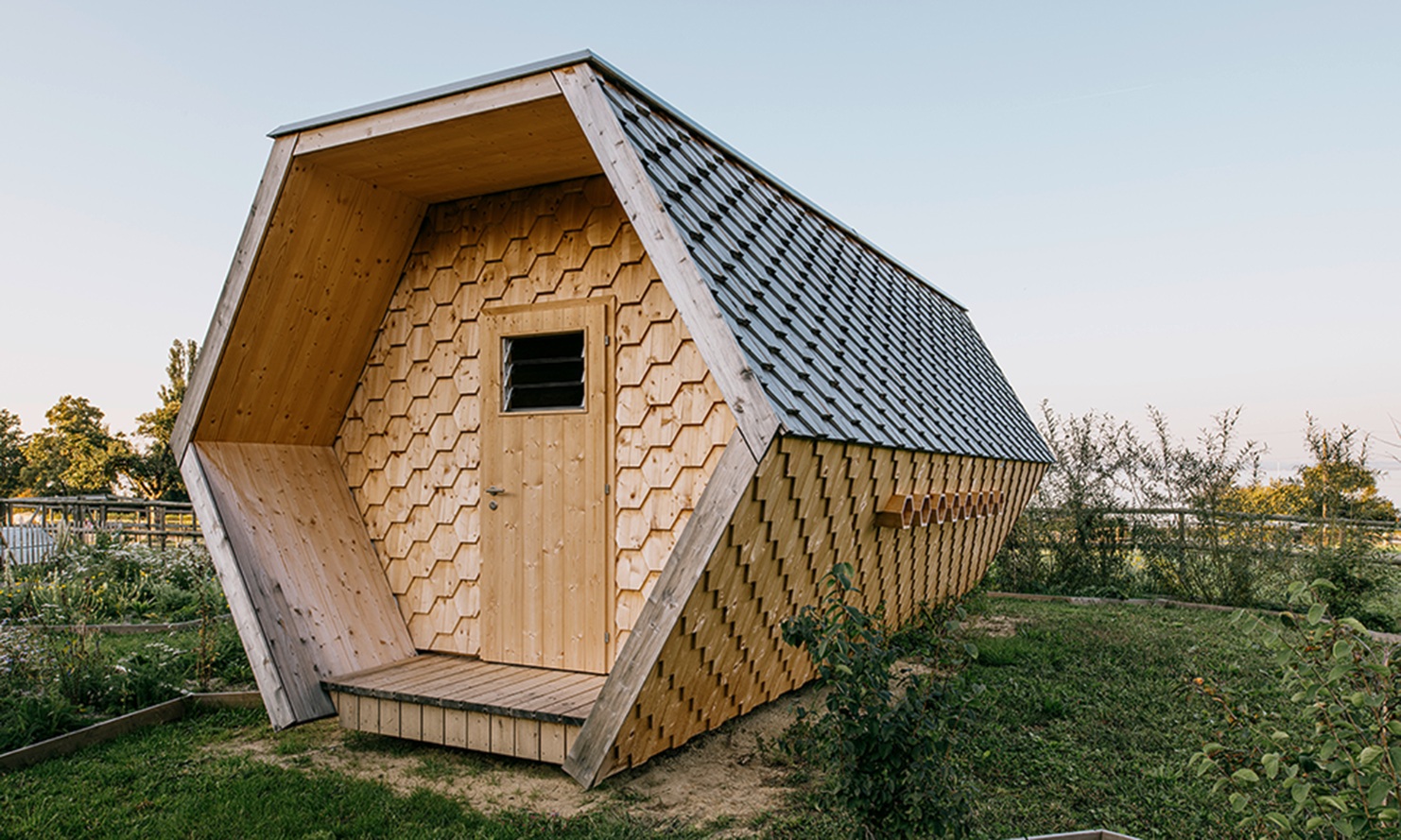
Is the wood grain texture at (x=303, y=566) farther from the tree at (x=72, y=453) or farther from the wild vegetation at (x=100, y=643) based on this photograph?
the tree at (x=72, y=453)

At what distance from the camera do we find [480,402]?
218 inches

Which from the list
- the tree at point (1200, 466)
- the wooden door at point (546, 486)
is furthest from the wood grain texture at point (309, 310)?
the tree at point (1200, 466)

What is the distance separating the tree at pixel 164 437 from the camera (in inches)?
1121

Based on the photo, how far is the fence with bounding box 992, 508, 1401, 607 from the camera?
9.36 meters

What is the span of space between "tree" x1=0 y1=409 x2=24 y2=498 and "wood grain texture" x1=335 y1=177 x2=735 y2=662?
1443 inches

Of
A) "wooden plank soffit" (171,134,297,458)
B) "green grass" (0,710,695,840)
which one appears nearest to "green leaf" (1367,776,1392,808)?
"green grass" (0,710,695,840)

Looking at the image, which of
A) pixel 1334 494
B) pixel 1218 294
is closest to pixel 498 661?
pixel 1334 494

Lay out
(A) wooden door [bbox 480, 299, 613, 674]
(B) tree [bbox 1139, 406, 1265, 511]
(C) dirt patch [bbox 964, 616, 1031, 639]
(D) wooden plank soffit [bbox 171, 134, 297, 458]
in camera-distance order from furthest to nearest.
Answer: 1. (B) tree [bbox 1139, 406, 1265, 511]
2. (C) dirt patch [bbox 964, 616, 1031, 639]
3. (A) wooden door [bbox 480, 299, 613, 674]
4. (D) wooden plank soffit [bbox 171, 134, 297, 458]

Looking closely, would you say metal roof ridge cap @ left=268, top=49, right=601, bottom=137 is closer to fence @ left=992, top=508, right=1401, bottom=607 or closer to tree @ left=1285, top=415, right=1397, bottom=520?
fence @ left=992, top=508, right=1401, bottom=607

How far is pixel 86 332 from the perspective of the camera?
18672mm

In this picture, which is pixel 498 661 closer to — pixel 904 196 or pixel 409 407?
pixel 409 407

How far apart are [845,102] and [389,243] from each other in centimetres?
911

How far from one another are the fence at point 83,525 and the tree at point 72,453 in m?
16.0

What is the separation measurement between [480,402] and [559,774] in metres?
2.31
